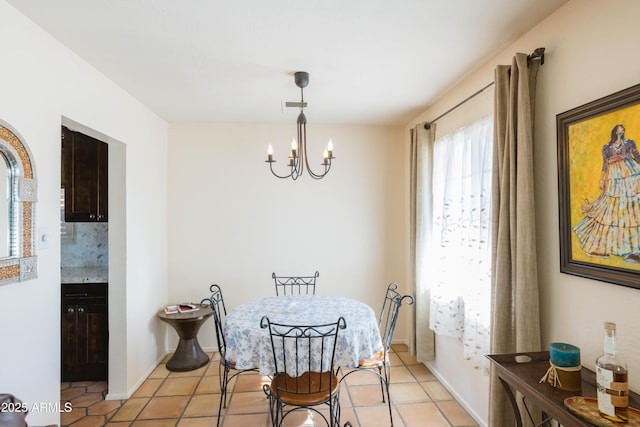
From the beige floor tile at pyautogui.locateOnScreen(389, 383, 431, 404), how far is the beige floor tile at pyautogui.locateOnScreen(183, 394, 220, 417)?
1483mm

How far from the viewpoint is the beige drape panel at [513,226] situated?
1797mm

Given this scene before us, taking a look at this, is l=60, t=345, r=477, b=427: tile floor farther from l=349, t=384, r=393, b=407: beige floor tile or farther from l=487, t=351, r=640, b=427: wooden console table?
l=487, t=351, r=640, b=427: wooden console table

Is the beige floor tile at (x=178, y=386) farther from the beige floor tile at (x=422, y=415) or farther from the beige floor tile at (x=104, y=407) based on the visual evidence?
the beige floor tile at (x=422, y=415)

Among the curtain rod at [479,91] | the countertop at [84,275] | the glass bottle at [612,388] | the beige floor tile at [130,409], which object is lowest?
the beige floor tile at [130,409]

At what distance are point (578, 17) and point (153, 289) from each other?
3876mm

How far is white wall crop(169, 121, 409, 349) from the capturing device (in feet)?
12.6

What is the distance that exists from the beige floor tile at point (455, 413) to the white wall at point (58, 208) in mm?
2661

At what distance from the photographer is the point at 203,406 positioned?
2758mm

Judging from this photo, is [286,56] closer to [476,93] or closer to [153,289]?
[476,93]

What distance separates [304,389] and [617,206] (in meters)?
1.89

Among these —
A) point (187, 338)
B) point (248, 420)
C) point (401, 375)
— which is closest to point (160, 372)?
point (187, 338)

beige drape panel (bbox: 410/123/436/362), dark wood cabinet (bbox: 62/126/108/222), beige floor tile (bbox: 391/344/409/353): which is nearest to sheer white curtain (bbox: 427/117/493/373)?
beige drape panel (bbox: 410/123/436/362)

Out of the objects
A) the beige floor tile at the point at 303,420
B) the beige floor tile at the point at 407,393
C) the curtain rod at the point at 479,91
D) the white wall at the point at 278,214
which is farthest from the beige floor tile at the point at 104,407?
the curtain rod at the point at 479,91

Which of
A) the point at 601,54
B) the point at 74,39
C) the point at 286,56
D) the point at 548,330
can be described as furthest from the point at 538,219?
the point at 74,39
